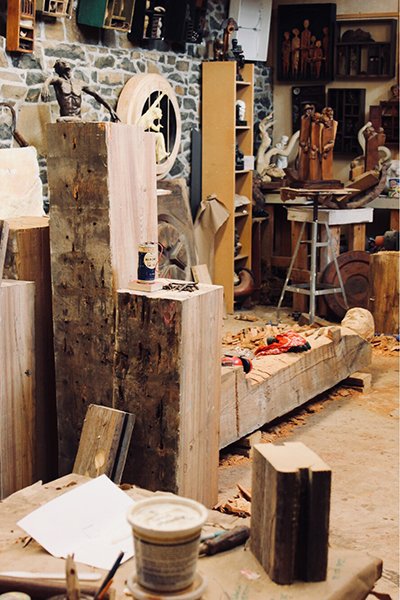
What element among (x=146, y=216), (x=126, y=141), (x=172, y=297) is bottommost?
(x=172, y=297)

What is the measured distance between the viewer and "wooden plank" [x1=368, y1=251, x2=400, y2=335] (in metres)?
7.75

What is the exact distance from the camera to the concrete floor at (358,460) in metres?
4.00

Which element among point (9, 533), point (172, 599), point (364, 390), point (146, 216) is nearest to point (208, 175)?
point (364, 390)

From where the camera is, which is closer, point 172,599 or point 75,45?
point 172,599

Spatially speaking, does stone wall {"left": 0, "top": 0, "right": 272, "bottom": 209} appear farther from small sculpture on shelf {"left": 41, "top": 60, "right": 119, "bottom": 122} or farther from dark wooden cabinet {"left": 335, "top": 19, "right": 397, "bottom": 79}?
dark wooden cabinet {"left": 335, "top": 19, "right": 397, "bottom": 79}

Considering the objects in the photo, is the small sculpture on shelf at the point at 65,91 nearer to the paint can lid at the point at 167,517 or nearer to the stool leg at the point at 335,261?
the stool leg at the point at 335,261

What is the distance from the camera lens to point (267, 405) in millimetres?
5230

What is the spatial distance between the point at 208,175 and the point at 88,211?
539cm

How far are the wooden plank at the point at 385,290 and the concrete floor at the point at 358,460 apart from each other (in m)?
1.05

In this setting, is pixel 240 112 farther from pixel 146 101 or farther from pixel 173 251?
pixel 173 251

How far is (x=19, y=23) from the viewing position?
6.15 metres

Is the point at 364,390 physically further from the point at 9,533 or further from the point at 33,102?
the point at 9,533

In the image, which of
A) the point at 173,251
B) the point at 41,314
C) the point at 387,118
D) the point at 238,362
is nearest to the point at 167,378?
the point at 41,314

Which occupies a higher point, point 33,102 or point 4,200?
point 33,102
